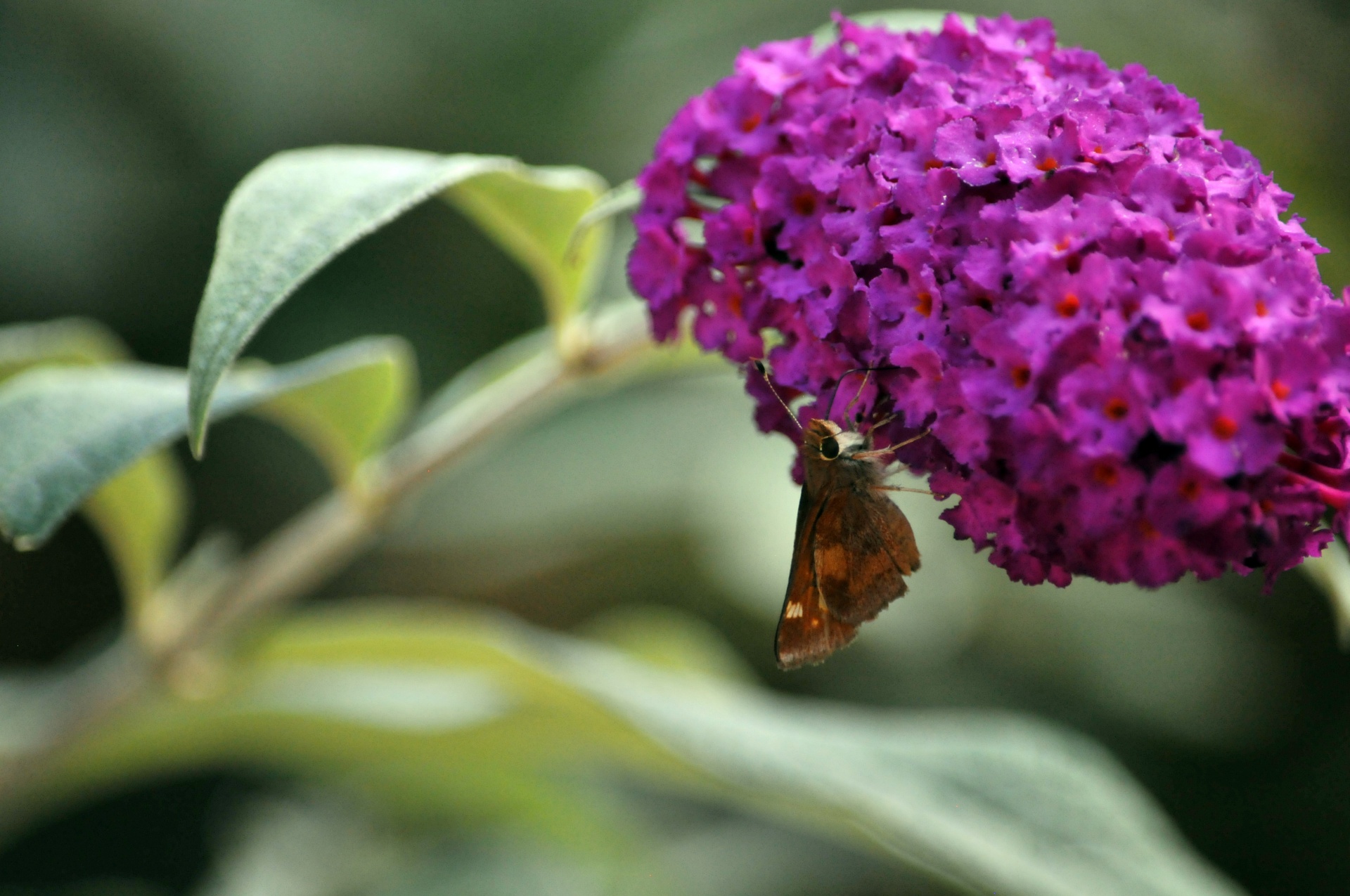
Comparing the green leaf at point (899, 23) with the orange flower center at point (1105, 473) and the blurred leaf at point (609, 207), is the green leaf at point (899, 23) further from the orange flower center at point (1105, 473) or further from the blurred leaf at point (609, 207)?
the orange flower center at point (1105, 473)

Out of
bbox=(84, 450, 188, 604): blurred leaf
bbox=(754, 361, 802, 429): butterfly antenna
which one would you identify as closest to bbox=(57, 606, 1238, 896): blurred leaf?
bbox=(84, 450, 188, 604): blurred leaf

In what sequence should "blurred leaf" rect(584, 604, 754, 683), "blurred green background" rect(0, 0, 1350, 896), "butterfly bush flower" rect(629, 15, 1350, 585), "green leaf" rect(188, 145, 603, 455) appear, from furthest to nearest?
"blurred green background" rect(0, 0, 1350, 896) < "blurred leaf" rect(584, 604, 754, 683) < "green leaf" rect(188, 145, 603, 455) < "butterfly bush flower" rect(629, 15, 1350, 585)

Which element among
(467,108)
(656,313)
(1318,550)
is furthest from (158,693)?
(467,108)

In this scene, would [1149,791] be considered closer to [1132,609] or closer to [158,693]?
[1132,609]

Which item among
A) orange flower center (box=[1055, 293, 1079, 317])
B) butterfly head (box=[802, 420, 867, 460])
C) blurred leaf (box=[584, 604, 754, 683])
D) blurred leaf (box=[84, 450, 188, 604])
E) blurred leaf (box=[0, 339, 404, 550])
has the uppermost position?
orange flower center (box=[1055, 293, 1079, 317])

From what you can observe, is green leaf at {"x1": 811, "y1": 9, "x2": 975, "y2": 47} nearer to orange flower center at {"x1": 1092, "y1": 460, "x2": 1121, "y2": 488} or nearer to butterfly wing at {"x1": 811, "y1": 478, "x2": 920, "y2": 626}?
butterfly wing at {"x1": 811, "y1": 478, "x2": 920, "y2": 626}

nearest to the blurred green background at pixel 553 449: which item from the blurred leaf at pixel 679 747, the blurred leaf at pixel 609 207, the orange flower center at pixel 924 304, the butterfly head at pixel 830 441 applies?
the blurred leaf at pixel 679 747

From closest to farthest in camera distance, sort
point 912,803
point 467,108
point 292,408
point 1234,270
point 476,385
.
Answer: point 1234,270 → point 292,408 → point 912,803 → point 476,385 → point 467,108
